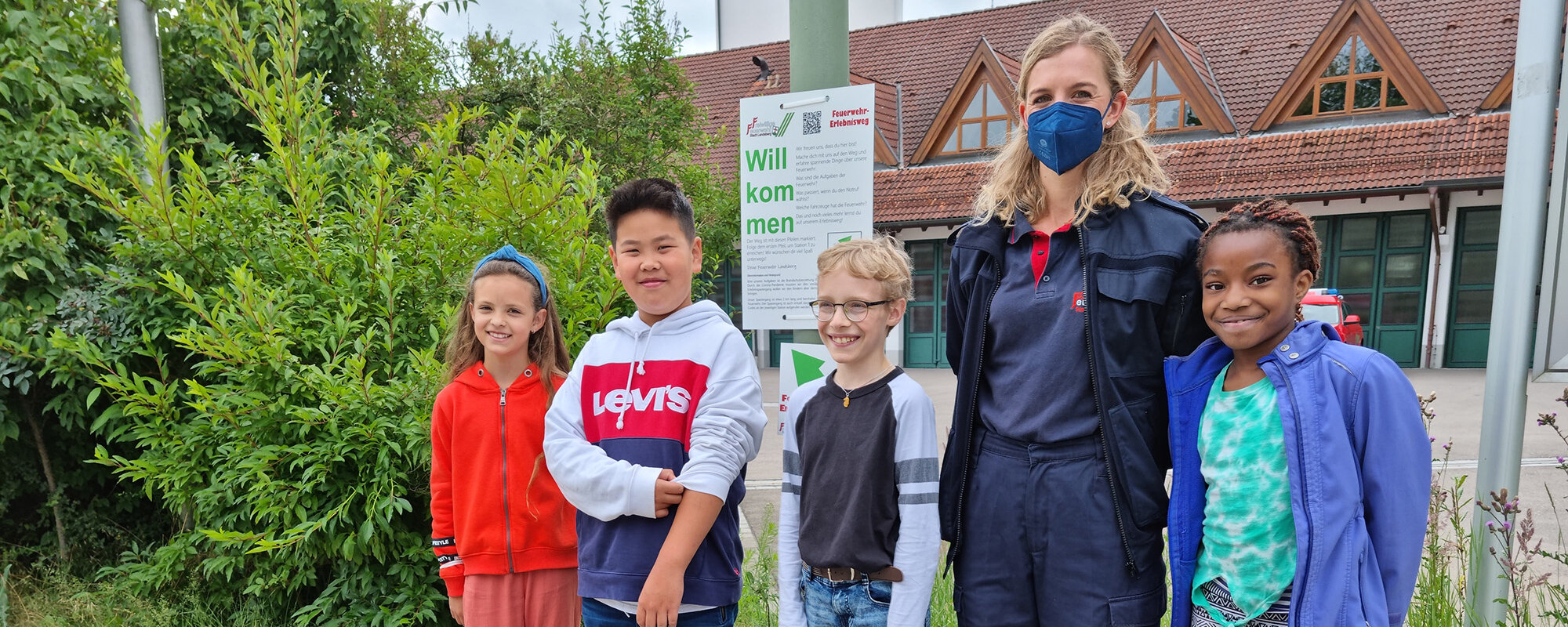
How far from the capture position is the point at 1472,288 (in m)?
13.2

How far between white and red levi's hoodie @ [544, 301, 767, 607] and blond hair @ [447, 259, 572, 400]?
397 mm

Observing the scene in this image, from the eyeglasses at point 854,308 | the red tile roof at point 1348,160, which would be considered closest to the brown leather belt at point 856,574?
the eyeglasses at point 854,308

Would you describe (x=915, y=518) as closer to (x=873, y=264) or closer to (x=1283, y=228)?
(x=873, y=264)

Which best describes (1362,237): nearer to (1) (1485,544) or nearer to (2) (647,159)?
(2) (647,159)

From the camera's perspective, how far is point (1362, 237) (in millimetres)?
13555

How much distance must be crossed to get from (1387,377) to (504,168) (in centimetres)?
269

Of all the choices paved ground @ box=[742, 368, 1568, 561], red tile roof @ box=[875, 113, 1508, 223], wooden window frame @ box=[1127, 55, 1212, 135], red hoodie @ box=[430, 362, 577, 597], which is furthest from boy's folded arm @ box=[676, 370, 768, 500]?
wooden window frame @ box=[1127, 55, 1212, 135]

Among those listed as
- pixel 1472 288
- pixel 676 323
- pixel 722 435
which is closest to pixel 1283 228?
pixel 722 435

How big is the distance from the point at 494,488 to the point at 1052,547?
4.99 ft

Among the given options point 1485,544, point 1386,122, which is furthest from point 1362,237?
point 1485,544

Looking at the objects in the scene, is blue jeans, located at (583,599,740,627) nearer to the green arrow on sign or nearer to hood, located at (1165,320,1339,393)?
the green arrow on sign

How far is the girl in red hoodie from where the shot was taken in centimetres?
243

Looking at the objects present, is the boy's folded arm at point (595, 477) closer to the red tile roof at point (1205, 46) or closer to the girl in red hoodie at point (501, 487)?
the girl in red hoodie at point (501, 487)

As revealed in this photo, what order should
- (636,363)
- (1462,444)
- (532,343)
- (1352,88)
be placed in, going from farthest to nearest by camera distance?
(1352,88) → (1462,444) → (532,343) → (636,363)
